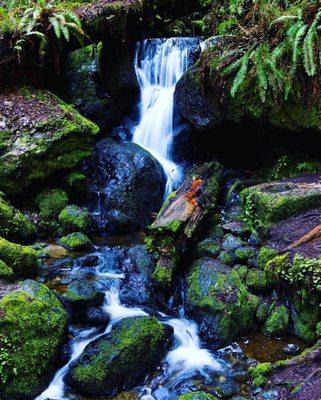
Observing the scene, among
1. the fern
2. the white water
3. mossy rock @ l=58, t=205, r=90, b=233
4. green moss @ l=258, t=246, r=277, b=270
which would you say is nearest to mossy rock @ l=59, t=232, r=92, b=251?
mossy rock @ l=58, t=205, r=90, b=233

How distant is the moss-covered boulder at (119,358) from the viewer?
188 inches

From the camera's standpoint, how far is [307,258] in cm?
554

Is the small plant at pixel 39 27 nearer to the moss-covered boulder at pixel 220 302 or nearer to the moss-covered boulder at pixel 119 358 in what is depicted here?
the moss-covered boulder at pixel 220 302

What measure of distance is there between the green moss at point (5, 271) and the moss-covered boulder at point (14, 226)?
1779 millimetres

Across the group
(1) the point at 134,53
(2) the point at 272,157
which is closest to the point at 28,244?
(2) the point at 272,157

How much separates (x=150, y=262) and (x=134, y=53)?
7.80m

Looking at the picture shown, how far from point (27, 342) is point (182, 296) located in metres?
2.44

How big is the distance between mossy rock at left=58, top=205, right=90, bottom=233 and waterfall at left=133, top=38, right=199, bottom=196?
2.69 metres

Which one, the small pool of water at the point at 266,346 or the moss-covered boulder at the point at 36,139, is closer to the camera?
the small pool of water at the point at 266,346

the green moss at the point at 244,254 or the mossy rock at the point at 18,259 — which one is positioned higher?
the mossy rock at the point at 18,259

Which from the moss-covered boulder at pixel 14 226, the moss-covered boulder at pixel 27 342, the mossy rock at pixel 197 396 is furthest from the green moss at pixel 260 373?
the moss-covered boulder at pixel 14 226

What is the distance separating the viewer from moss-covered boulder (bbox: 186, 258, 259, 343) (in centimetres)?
561

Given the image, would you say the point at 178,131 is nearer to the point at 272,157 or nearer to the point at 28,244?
the point at 272,157

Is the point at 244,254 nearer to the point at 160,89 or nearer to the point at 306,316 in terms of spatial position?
the point at 306,316
